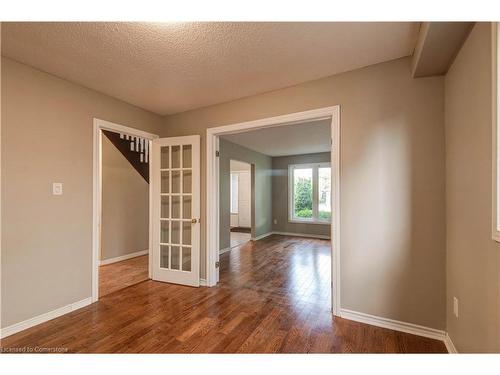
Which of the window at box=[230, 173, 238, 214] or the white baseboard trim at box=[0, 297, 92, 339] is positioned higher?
the window at box=[230, 173, 238, 214]

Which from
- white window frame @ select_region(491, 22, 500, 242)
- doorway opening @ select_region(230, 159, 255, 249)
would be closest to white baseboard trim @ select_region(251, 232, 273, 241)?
doorway opening @ select_region(230, 159, 255, 249)

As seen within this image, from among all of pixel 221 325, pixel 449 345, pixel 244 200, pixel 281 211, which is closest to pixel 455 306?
pixel 449 345

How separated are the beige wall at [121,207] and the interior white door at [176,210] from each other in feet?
4.66

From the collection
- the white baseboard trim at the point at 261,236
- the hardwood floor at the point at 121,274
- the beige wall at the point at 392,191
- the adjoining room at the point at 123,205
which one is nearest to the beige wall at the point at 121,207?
the adjoining room at the point at 123,205

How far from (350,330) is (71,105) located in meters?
3.59

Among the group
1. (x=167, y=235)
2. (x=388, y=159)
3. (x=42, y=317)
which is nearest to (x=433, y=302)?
(x=388, y=159)

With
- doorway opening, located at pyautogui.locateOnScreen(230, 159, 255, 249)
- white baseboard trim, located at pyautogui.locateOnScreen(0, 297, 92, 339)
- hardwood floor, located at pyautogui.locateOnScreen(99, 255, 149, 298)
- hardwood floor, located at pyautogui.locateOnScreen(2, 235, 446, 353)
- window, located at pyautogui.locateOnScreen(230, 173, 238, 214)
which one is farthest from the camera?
window, located at pyautogui.locateOnScreen(230, 173, 238, 214)

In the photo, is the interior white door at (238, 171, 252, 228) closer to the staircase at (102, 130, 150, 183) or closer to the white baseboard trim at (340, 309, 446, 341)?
the staircase at (102, 130, 150, 183)

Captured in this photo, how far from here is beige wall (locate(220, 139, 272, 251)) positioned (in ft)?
16.8

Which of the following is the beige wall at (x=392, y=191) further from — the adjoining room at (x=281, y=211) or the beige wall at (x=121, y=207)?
the beige wall at (x=121, y=207)

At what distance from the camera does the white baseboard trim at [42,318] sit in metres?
1.98

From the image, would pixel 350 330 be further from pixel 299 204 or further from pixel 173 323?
pixel 299 204

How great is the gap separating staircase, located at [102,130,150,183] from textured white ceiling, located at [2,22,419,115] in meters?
1.88

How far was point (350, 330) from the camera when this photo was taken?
206cm
